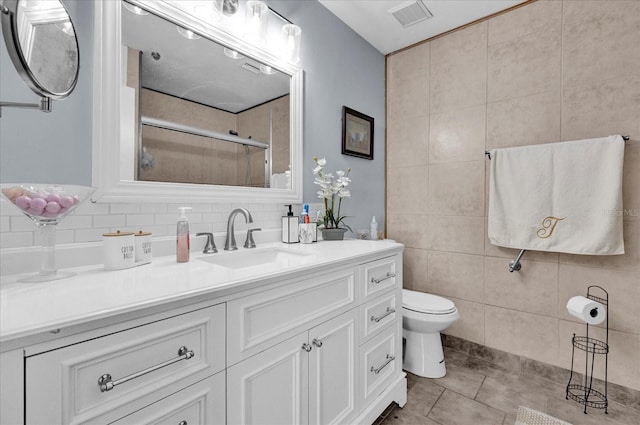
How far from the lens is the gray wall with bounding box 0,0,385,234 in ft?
2.96

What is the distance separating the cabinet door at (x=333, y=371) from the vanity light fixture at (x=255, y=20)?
147cm

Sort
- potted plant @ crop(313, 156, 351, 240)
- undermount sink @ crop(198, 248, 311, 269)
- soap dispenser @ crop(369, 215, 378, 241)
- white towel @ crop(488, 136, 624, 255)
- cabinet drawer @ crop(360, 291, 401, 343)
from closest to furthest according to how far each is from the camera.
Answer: undermount sink @ crop(198, 248, 311, 269) < cabinet drawer @ crop(360, 291, 401, 343) < white towel @ crop(488, 136, 624, 255) < potted plant @ crop(313, 156, 351, 240) < soap dispenser @ crop(369, 215, 378, 241)

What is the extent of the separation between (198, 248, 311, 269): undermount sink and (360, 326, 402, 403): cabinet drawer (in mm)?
547

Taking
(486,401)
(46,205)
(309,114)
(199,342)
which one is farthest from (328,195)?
(486,401)

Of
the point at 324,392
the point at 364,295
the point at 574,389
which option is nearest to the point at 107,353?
the point at 324,392

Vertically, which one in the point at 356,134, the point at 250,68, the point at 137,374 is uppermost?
the point at 250,68

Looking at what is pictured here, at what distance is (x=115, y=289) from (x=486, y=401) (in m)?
1.99

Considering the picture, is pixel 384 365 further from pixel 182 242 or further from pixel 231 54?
pixel 231 54

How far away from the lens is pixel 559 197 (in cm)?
177

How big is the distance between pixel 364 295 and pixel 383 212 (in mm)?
1321

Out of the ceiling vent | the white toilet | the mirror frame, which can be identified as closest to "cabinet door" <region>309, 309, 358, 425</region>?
the white toilet

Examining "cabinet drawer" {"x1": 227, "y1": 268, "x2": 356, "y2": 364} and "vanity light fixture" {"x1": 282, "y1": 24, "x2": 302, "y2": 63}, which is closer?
"cabinet drawer" {"x1": 227, "y1": 268, "x2": 356, "y2": 364}

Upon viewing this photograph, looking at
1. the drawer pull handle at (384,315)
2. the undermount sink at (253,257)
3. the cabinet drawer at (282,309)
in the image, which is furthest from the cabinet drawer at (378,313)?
the undermount sink at (253,257)

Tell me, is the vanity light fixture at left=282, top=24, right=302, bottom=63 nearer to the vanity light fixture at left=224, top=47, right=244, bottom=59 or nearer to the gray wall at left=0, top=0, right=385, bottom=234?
the gray wall at left=0, top=0, right=385, bottom=234
